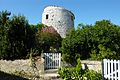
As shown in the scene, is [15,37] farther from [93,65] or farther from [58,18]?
[58,18]

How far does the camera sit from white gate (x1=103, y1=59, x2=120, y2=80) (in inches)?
633

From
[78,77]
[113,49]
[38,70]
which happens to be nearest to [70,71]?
[78,77]

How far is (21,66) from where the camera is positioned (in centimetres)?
2042

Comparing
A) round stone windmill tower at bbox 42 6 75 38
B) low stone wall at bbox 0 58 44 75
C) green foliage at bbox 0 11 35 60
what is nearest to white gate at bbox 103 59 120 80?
low stone wall at bbox 0 58 44 75

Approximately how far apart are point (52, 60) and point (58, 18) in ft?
65.7

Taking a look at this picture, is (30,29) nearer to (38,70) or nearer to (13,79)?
(38,70)

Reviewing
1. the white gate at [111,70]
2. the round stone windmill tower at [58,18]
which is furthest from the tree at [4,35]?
the round stone windmill tower at [58,18]

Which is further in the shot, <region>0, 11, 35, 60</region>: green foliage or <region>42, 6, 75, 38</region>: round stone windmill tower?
<region>42, 6, 75, 38</region>: round stone windmill tower

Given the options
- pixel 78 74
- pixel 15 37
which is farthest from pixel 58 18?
pixel 78 74

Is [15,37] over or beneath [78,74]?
over

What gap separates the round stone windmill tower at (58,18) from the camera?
137 ft

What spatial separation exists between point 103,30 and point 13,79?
985cm

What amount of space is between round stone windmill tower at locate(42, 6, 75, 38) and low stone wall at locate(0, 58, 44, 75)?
69.4 feet

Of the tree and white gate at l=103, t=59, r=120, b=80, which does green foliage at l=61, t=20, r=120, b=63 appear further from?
white gate at l=103, t=59, r=120, b=80
